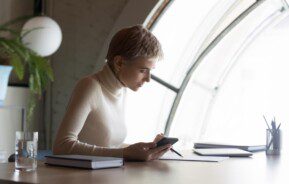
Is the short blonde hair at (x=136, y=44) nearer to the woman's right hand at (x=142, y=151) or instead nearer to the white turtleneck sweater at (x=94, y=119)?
the white turtleneck sweater at (x=94, y=119)

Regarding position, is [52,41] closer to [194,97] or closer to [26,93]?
[26,93]

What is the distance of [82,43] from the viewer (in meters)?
4.56

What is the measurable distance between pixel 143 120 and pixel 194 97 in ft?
4.67

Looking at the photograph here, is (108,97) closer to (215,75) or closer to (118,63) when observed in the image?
(118,63)

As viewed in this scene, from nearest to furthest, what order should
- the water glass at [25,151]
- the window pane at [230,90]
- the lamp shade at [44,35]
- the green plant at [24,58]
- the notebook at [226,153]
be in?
the green plant at [24,58]
the water glass at [25,151]
the notebook at [226,153]
the lamp shade at [44,35]
the window pane at [230,90]

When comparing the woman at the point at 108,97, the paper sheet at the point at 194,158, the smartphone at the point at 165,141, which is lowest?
the paper sheet at the point at 194,158

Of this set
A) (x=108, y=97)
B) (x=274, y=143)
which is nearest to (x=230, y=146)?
(x=274, y=143)

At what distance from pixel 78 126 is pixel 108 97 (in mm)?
359

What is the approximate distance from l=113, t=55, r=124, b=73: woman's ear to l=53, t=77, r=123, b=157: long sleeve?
194 mm

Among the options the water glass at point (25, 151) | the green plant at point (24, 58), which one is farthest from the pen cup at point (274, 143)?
the green plant at point (24, 58)

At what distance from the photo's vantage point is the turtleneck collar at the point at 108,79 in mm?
2676

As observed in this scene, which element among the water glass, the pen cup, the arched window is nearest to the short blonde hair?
the pen cup

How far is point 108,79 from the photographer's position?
106 inches

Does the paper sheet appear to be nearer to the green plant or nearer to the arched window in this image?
the green plant
